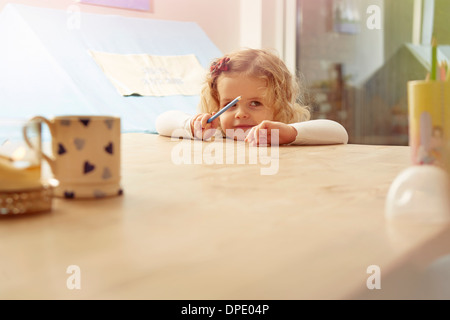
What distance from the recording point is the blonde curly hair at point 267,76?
1.62 meters

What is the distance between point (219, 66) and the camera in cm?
167

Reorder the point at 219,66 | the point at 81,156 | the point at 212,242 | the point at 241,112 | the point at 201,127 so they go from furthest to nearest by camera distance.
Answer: the point at 219,66
the point at 241,112
the point at 201,127
the point at 81,156
the point at 212,242

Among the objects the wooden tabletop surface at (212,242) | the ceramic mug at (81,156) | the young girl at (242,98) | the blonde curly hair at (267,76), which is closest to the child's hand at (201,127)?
the young girl at (242,98)

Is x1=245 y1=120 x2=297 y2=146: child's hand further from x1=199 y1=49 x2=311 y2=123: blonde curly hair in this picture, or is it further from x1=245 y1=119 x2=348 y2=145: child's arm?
x1=199 y1=49 x2=311 y2=123: blonde curly hair

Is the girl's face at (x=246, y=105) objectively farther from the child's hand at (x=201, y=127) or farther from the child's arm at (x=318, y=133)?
the child's arm at (x=318, y=133)

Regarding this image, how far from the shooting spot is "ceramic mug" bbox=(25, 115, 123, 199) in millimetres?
521

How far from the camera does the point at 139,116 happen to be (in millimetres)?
2246

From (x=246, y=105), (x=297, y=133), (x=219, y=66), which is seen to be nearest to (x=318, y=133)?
(x=297, y=133)

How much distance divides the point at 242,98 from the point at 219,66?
15cm

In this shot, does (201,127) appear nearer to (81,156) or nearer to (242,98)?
(242,98)
